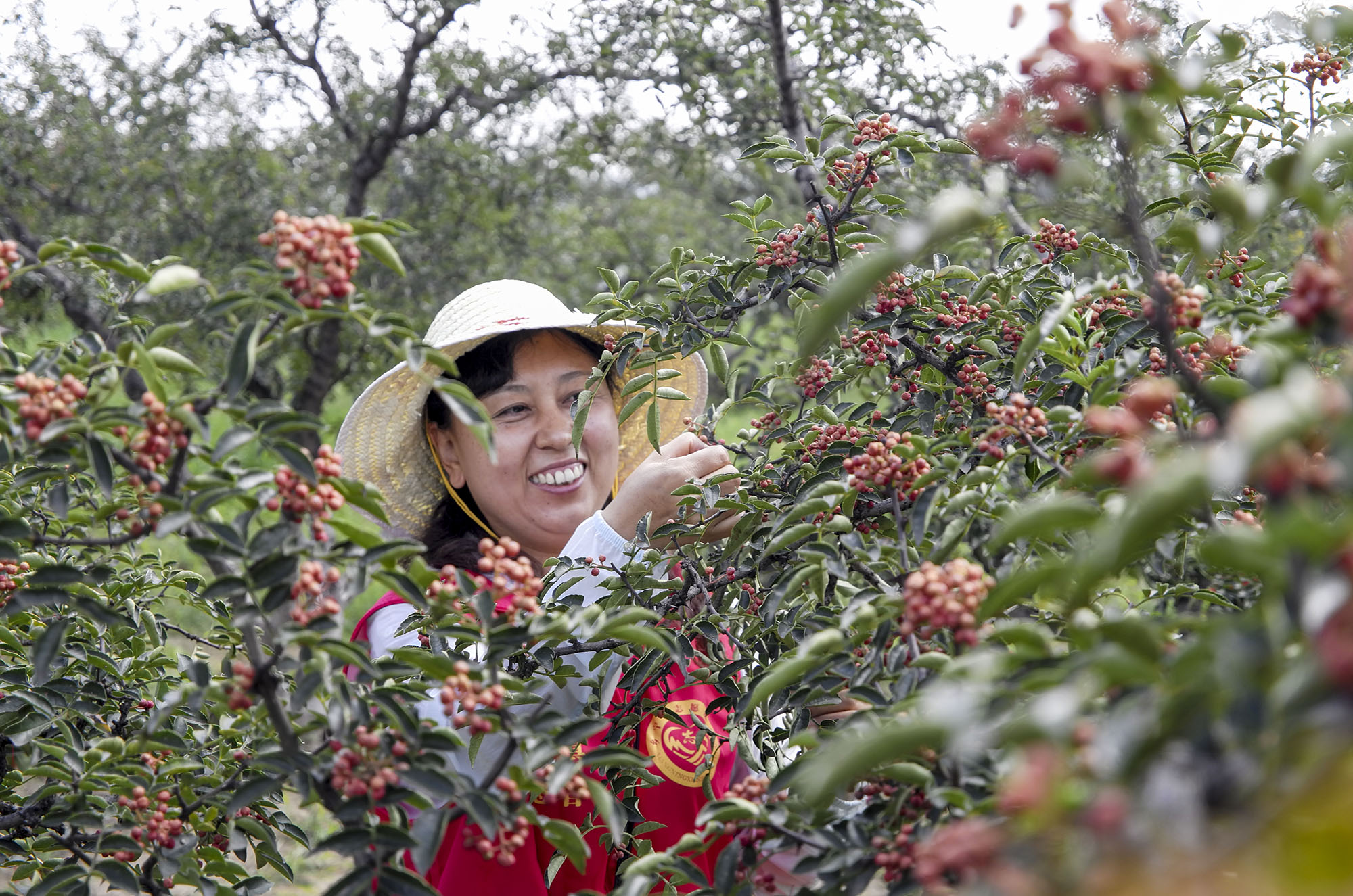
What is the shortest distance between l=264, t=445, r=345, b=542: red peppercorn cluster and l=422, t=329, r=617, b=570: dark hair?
1.37 metres

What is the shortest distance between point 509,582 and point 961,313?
0.98m

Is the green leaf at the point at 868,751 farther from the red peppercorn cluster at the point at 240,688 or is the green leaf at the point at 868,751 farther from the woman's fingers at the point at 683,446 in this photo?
the woman's fingers at the point at 683,446

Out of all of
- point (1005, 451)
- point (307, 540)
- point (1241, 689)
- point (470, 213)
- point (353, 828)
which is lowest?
point (353, 828)

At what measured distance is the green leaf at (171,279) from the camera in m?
1.14

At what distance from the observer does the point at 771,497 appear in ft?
6.31

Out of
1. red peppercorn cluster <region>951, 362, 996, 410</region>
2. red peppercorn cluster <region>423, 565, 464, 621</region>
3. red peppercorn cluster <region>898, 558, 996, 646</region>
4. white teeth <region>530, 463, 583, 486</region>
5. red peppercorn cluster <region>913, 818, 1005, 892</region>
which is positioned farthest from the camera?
white teeth <region>530, 463, 583, 486</region>

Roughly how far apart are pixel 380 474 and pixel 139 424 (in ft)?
6.67

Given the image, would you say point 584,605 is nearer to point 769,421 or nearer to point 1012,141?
point 769,421

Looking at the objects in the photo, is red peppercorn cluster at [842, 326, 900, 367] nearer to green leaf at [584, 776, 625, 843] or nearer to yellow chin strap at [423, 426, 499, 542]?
green leaf at [584, 776, 625, 843]

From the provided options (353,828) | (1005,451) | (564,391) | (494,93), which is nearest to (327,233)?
(353,828)

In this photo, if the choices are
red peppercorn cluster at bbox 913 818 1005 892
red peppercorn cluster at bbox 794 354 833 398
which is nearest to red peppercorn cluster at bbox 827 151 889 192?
red peppercorn cluster at bbox 794 354 833 398

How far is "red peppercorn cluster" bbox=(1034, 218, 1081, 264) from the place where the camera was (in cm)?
197

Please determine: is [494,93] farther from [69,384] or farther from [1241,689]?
[1241,689]

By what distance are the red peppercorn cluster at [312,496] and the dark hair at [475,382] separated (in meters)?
1.37
